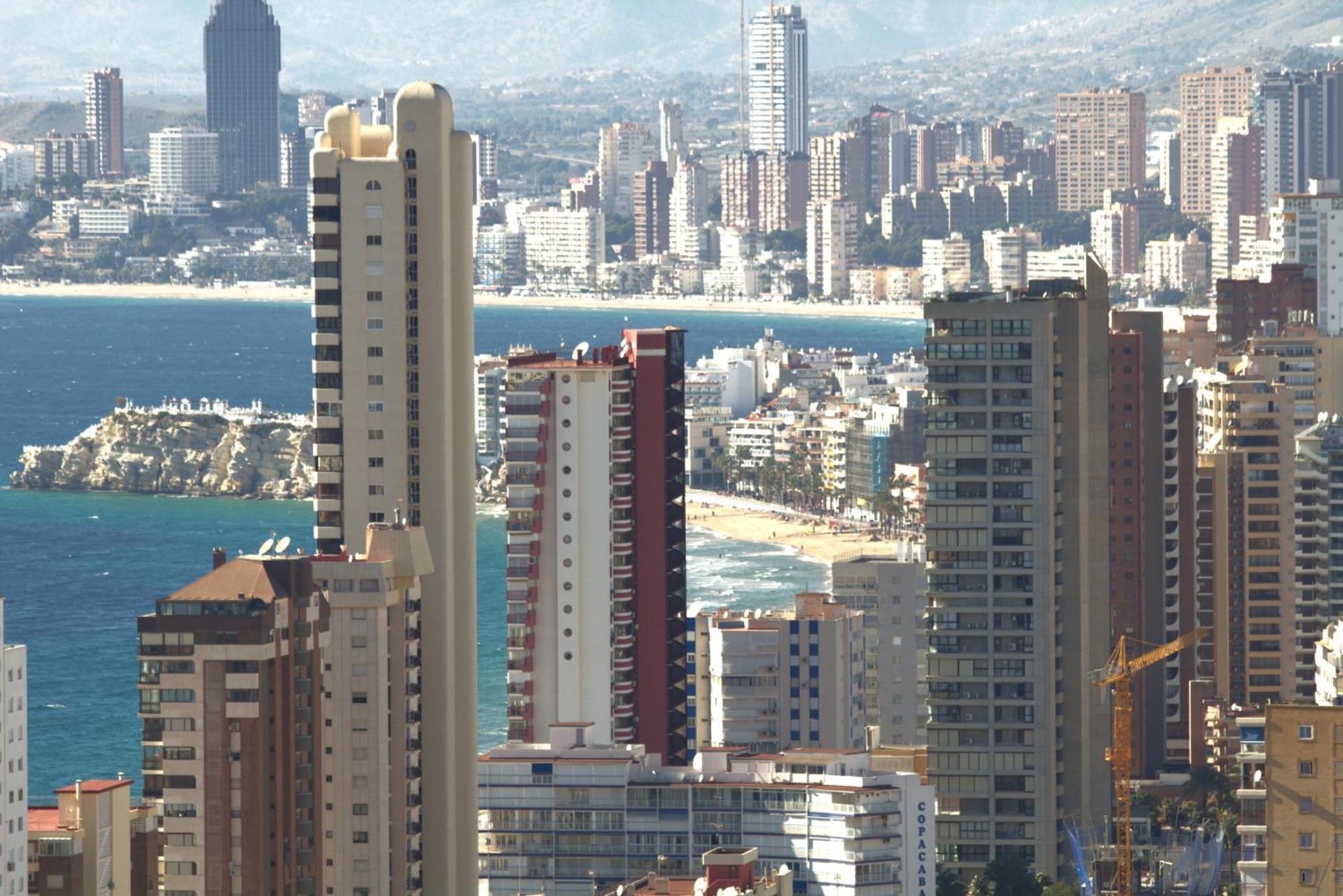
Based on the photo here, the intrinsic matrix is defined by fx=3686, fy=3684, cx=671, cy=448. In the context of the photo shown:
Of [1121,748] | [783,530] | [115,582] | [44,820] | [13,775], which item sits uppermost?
[13,775]

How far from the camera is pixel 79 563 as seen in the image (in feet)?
398

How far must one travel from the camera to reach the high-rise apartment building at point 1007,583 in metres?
59.7

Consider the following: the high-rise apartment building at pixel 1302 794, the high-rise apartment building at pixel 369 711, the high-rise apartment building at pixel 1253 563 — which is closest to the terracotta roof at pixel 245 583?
the high-rise apartment building at pixel 369 711

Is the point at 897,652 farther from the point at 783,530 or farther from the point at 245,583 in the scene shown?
the point at 783,530

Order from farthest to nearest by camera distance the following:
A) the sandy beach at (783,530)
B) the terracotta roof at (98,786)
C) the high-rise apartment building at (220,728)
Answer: the sandy beach at (783,530)
the high-rise apartment building at (220,728)
the terracotta roof at (98,786)

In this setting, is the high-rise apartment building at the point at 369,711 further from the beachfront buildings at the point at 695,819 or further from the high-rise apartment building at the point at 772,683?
the high-rise apartment building at the point at 772,683

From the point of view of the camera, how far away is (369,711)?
46.9 metres

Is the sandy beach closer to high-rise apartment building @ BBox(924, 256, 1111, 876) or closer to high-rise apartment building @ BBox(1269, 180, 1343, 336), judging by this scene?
high-rise apartment building @ BBox(1269, 180, 1343, 336)

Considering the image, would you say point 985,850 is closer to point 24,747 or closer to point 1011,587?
point 1011,587

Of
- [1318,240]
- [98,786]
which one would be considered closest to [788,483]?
[1318,240]

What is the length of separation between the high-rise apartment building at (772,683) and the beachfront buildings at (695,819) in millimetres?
12074

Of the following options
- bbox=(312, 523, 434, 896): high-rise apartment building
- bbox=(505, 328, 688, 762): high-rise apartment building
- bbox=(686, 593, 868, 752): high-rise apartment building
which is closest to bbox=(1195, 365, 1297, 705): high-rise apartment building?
bbox=(686, 593, 868, 752): high-rise apartment building

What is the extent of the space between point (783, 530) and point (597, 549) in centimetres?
7224

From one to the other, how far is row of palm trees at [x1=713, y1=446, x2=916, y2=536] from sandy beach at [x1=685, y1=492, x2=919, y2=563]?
1915 mm
